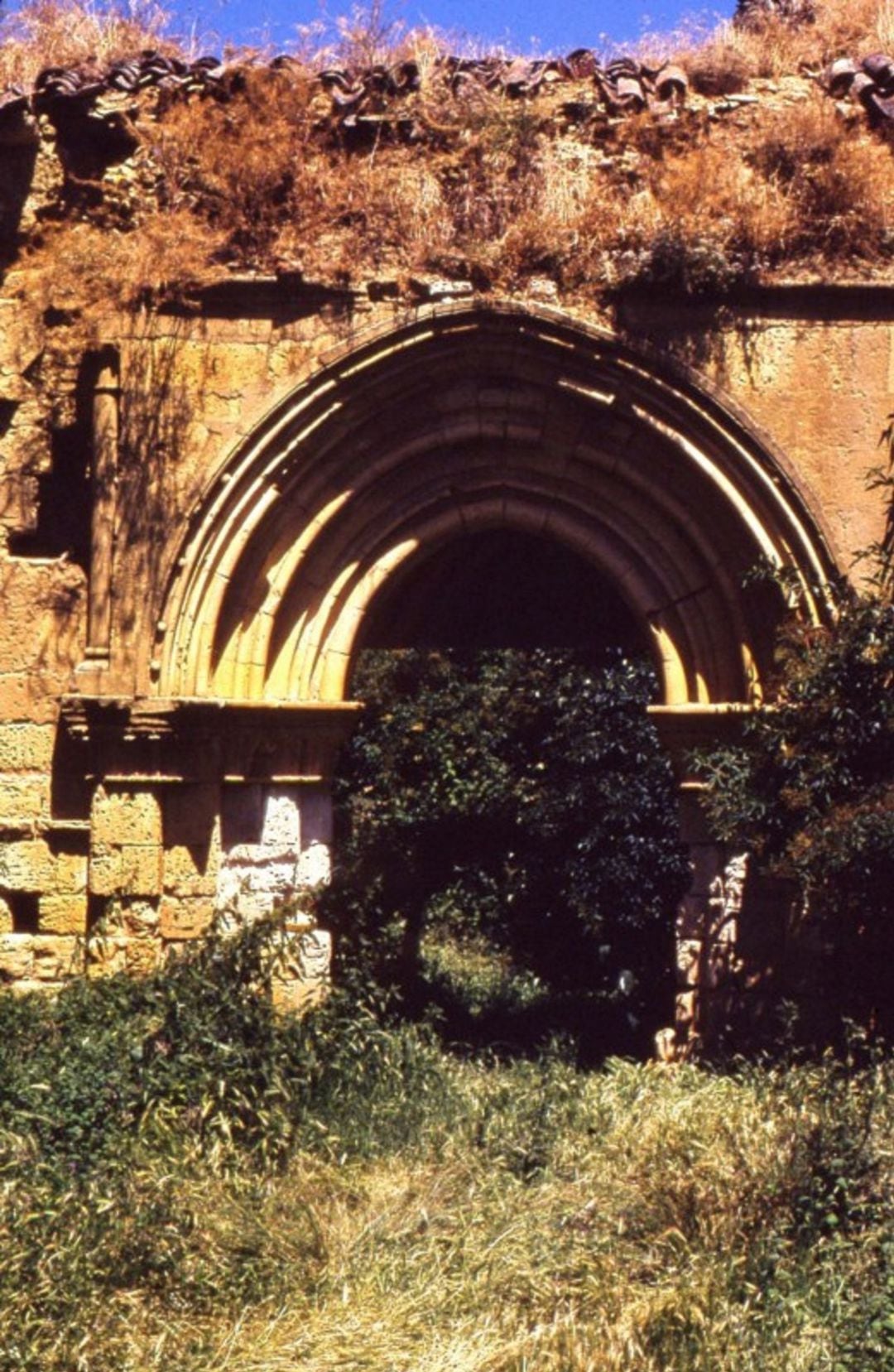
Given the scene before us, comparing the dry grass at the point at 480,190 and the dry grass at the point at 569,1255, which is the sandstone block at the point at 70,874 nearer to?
the dry grass at the point at 569,1255

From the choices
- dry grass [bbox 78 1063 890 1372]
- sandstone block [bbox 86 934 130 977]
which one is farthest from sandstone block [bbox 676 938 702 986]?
sandstone block [bbox 86 934 130 977]

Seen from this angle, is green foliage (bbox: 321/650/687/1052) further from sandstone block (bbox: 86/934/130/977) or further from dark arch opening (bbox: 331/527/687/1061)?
sandstone block (bbox: 86/934/130/977)

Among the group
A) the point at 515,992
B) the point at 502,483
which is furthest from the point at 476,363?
the point at 515,992

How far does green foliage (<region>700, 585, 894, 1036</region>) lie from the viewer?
24.3 ft

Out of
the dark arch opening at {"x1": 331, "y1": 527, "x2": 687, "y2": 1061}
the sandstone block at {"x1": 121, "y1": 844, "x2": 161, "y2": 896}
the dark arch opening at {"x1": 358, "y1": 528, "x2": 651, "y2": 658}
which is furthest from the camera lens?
the dark arch opening at {"x1": 331, "y1": 527, "x2": 687, "y2": 1061}

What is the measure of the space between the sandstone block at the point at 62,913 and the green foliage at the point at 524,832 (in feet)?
12.0

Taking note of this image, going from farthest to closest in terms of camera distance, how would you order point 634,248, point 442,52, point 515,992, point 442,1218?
point 515,992 < point 442,52 < point 634,248 < point 442,1218

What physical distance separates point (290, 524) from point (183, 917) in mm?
2085

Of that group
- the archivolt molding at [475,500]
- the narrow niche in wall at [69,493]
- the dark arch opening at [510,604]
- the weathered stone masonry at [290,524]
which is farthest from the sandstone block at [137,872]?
the dark arch opening at [510,604]

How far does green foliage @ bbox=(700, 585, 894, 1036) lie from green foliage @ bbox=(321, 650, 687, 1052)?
475 cm

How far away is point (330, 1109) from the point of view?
25.1ft

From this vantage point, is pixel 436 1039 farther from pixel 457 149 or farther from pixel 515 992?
pixel 515 992

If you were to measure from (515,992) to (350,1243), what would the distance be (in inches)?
373

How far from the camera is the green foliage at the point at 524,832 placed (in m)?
13.0
